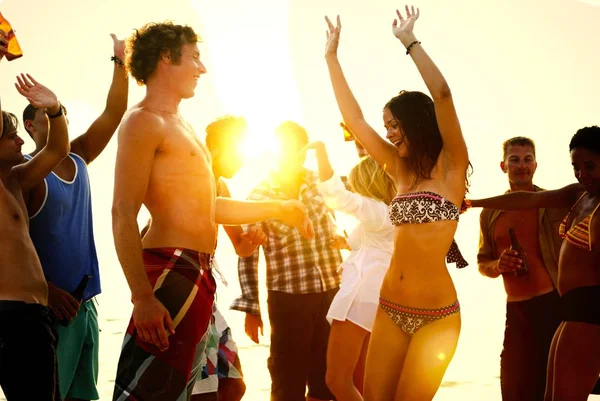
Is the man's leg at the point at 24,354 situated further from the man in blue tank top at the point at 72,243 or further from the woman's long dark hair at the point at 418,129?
the woman's long dark hair at the point at 418,129

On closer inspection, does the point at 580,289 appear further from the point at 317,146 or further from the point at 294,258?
the point at 294,258

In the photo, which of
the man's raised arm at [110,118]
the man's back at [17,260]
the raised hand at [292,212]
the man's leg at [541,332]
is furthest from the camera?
the man's leg at [541,332]

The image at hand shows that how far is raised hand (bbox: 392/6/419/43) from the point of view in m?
4.23

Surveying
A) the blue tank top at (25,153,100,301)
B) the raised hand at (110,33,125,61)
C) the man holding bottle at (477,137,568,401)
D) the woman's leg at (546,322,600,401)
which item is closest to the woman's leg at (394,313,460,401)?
the woman's leg at (546,322,600,401)

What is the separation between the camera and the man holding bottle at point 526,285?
6395 mm

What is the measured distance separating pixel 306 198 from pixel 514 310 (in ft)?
6.40

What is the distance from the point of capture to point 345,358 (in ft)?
17.6

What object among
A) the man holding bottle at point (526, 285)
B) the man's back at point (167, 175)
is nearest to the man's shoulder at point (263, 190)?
the man holding bottle at point (526, 285)

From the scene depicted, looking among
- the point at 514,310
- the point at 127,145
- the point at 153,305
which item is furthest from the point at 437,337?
the point at 514,310

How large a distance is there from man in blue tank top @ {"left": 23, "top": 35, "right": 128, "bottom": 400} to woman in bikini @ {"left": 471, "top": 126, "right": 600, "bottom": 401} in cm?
286

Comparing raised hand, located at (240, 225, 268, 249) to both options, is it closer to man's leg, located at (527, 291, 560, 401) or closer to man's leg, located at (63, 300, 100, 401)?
man's leg, located at (63, 300, 100, 401)

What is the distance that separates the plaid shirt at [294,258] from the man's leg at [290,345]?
109 mm

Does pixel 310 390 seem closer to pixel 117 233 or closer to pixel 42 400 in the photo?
pixel 42 400

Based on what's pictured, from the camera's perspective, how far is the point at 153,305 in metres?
3.36
